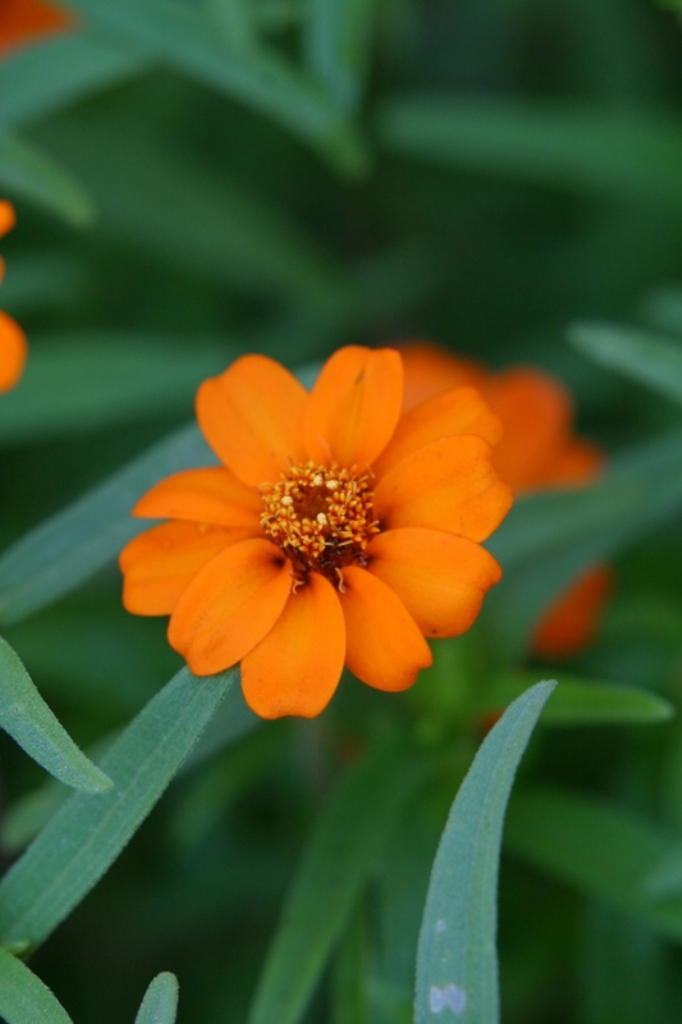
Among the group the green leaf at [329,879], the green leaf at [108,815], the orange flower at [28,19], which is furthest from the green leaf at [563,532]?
the orange flower at [28,19]

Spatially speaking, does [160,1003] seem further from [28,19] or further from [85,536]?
[28,19]

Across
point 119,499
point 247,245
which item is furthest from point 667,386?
point 247,245

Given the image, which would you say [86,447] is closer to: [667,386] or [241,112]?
[241,112]

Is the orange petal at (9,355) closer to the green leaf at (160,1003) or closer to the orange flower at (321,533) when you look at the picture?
the orange flower at (321,533)

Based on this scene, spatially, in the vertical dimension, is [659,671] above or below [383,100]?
below

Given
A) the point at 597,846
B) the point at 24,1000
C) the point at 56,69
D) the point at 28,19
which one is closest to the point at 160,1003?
the point at 24,1000

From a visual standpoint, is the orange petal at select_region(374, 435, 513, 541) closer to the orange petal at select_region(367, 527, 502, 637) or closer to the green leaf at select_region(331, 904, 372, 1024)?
the orange petal at select_region(367, 527, 502, 637)

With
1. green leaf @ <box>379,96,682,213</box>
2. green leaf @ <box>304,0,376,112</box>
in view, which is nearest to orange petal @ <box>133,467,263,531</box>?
green leaf @ <box>304,0,376,112</box>
